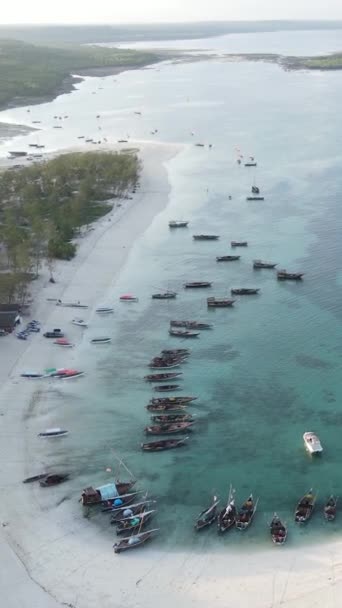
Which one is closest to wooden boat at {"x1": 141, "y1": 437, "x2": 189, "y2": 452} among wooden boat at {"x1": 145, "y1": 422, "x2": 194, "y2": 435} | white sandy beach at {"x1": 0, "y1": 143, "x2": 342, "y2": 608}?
wooden boat at {"x1": 145, "y1": 422, "x2": 194, "y2": 435}

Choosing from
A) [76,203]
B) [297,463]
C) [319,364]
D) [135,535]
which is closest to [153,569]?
[135,535]

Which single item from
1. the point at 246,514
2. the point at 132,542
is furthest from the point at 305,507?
the point at 132,542

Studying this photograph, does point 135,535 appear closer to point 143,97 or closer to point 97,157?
point 97,157

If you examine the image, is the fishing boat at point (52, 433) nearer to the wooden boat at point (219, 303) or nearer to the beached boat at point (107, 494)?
the beached boat at point (107, 494)

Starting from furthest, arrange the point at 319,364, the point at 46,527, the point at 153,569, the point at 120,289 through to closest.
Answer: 1. the point at 120,289
2. the point at 319,364
3. the point at 46,527
4. the point at 153,569

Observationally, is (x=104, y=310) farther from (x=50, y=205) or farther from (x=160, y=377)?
(x=50, y=205)

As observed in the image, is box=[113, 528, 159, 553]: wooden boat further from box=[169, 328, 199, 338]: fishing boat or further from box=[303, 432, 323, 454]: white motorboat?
box=[169, 328, 199, 338]: fishing boat

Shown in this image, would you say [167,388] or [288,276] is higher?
[288,276]

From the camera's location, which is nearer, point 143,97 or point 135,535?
point 135,535
